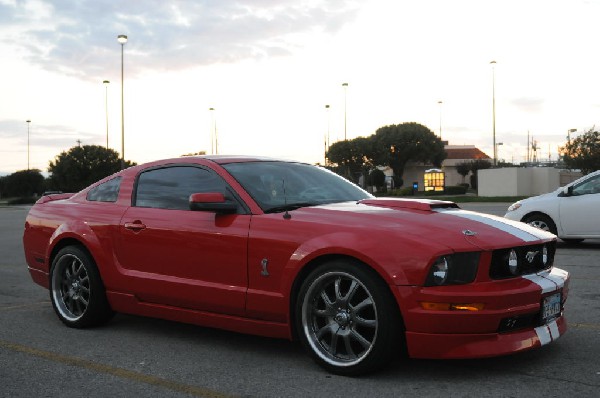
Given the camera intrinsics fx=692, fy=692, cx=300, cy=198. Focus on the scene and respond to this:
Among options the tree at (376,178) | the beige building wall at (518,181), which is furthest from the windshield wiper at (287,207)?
the tree at (376,178)

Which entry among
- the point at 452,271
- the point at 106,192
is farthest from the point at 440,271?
the point at 106,192

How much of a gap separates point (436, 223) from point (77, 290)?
11.0 feet

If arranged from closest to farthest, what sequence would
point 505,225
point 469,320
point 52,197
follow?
point 469,320 → point 505,225 → point 52,197

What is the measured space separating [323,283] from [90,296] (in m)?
2.41

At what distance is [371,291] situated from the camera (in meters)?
4.16

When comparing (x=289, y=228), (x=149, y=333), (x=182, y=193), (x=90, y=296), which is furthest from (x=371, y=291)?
(x=90, y=296)

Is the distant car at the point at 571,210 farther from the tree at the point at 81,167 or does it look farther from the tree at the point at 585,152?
the tree at the point at 81,167

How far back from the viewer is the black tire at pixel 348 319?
412 cm

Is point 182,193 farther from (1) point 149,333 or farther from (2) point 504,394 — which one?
(2) point 504,394

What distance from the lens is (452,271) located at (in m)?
4.03

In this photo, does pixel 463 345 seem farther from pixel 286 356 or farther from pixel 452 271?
pixel 286 356

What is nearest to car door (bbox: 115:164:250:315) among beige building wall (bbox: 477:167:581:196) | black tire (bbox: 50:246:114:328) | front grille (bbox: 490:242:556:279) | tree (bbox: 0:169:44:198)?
black tire (bbox: 50:246:114:328)

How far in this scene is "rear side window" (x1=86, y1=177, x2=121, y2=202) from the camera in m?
6.01

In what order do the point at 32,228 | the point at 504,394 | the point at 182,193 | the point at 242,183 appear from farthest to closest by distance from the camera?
the point at 32,228 → the point at 182,193 → the point at 242,183 → the point at 504,394
